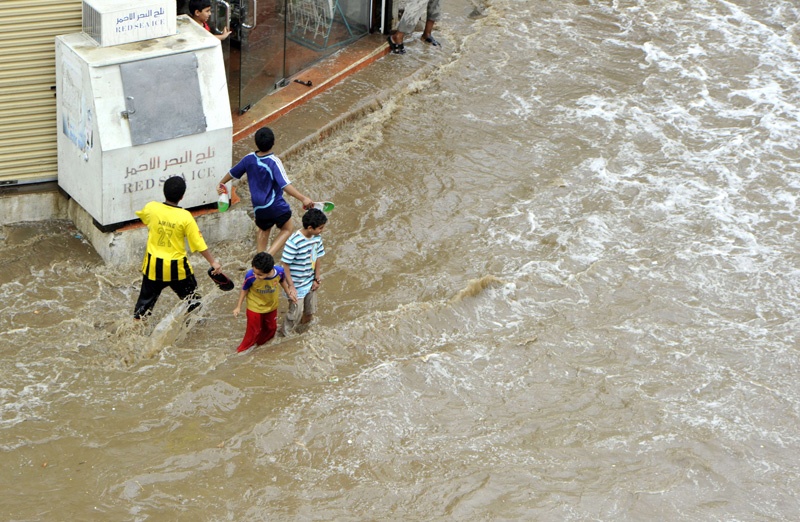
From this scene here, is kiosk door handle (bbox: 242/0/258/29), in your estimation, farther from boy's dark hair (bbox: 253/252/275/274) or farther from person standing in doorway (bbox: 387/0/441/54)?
boy's dark hair (bbox: 253/252/275/274)

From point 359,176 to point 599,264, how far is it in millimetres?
2812

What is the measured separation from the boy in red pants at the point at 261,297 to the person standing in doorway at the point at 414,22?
635cm

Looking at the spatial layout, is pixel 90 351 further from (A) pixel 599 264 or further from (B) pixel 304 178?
(A) pixel 599 264

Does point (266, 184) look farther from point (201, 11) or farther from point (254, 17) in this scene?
point (254, 17)

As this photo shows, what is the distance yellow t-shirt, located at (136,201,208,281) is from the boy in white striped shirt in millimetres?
669

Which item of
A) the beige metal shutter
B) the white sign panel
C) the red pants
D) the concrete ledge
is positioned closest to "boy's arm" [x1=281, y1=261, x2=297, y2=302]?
the red pants

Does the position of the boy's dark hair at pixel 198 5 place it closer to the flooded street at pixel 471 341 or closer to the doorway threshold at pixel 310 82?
the doorway threshold at pixel 310 82

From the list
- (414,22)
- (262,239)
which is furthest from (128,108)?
(414,22)

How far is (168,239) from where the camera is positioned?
741cm

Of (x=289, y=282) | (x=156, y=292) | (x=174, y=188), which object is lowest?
(x=156, y=292)

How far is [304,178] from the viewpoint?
33.7 ft

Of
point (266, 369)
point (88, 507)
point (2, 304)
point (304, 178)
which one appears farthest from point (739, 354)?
point (2, 304)

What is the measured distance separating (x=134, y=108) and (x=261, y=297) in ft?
7.16

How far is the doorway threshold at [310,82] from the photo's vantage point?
10.8 meters
